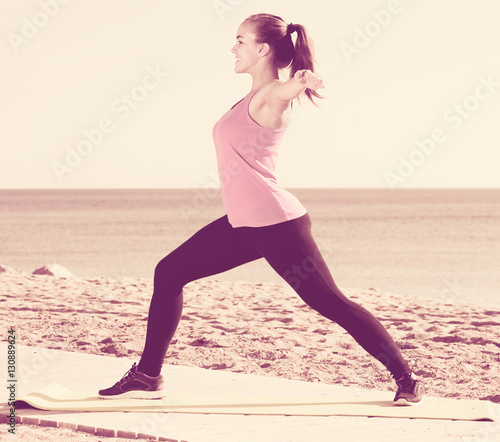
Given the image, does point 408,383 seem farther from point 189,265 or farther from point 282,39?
point 282,39

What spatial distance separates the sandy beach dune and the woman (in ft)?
7.54

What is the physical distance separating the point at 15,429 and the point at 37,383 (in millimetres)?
1057

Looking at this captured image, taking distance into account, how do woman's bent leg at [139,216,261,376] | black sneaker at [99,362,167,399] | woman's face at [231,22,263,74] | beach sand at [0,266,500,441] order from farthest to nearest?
beach sand at [0,266,500,441], black sneaker at [99,362,167,399], woman's bent leg at [139,216,261,376], woman's face at [231,22,263,74]

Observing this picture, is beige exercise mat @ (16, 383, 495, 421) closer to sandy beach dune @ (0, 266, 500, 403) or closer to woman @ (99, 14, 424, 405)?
woman @ (99, 14, 424, 405)

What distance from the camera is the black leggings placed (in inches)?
175

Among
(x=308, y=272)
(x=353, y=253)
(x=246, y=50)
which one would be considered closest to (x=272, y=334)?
(x=308, y=272)

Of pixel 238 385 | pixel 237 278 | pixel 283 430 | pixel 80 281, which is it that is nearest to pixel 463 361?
pixel 238 385

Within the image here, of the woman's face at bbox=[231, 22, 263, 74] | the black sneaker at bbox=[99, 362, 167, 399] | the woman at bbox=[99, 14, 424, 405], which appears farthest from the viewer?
the black sneaker at bbox=[99, 362, 167, 399]

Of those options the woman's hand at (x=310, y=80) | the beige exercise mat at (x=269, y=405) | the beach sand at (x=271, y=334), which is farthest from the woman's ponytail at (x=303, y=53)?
the beach sand at (x=271, y=334)

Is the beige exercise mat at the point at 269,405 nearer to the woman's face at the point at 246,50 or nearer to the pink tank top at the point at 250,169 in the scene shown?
the pink tank top at the point at 250,169

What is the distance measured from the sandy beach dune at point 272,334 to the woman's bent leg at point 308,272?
82.9 inches

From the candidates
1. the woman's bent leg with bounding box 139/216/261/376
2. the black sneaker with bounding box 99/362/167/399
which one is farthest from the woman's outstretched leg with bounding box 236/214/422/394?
the black sneaker with bounding box 99/362/167/399

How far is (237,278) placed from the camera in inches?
924

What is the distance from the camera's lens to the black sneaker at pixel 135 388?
496 cm
